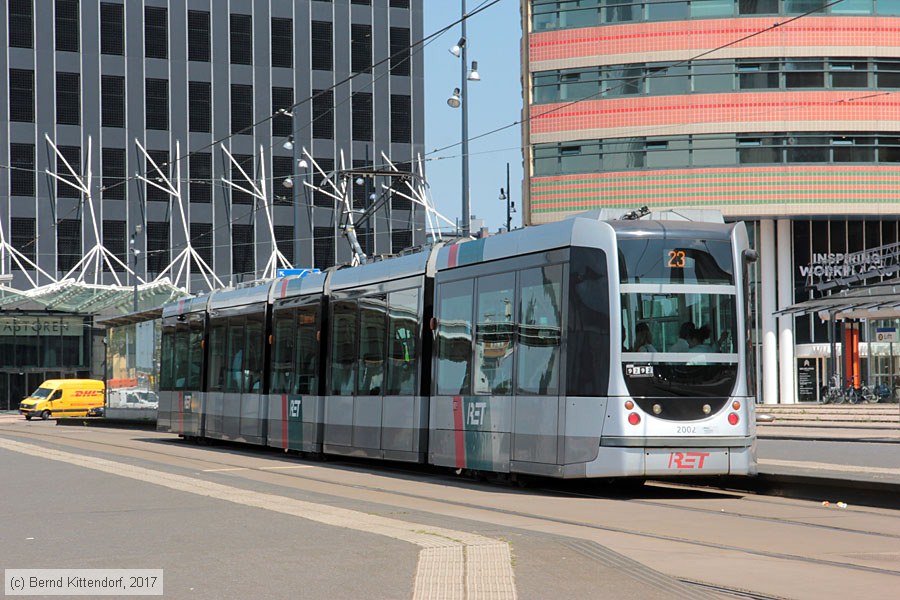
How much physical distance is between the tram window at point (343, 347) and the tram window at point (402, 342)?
1481mm

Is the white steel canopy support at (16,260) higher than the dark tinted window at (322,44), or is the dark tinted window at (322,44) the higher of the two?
the dark tinted window at (322,44)

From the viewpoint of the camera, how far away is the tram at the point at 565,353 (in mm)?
14828

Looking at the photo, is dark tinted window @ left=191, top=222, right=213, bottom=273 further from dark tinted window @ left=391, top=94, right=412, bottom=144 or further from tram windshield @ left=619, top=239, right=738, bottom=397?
tram windshield @ left=619, top=239, right=738, bottom=397

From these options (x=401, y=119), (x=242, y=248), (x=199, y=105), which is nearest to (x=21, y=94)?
(x=199, y=105)

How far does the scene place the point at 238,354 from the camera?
2652 centimetres

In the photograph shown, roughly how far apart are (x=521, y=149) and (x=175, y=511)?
4083cm

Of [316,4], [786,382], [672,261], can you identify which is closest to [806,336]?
[786,382]

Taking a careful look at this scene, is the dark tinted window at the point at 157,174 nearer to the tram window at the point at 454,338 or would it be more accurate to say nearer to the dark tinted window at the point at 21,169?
the dark tinted window at the point at 21,169

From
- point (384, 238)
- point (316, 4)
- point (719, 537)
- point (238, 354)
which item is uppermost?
point (316, 4)

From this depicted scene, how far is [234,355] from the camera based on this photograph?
1054 inches

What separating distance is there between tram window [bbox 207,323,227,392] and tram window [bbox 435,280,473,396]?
33.3 feet

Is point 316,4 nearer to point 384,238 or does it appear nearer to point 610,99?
point 384,238

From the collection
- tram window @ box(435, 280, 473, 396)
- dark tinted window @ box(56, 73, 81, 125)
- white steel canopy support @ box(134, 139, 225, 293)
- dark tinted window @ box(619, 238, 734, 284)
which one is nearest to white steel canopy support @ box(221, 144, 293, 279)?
white steel canopy support @ box(134, 139, 225, 293)

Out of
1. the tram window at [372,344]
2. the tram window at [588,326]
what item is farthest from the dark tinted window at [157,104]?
the tram window at [588,326]
